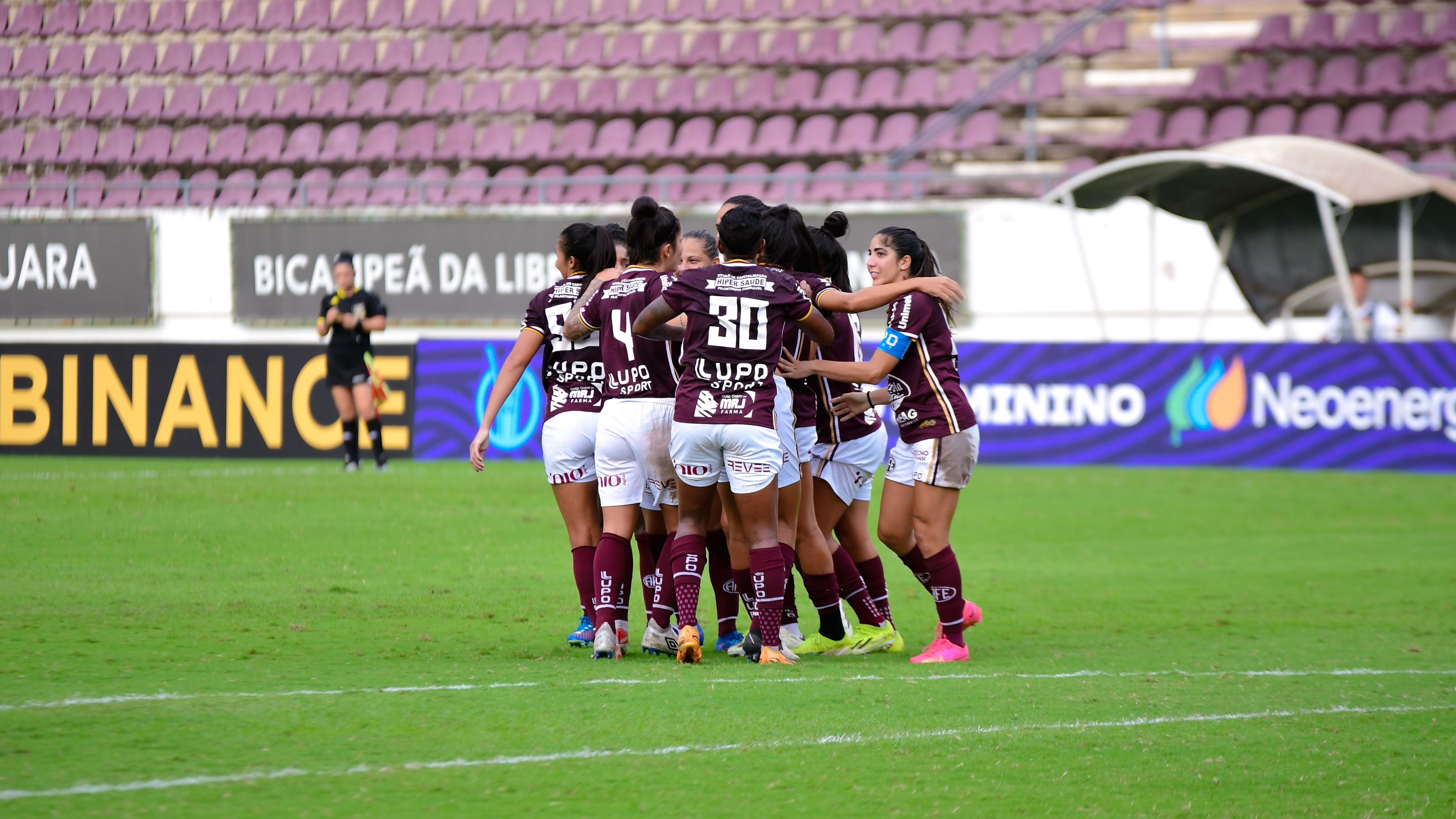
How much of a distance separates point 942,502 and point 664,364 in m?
1.39

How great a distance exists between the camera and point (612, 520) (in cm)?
656

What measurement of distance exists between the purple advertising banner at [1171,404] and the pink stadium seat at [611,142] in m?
7.76

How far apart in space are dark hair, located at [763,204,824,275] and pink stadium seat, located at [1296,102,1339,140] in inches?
678

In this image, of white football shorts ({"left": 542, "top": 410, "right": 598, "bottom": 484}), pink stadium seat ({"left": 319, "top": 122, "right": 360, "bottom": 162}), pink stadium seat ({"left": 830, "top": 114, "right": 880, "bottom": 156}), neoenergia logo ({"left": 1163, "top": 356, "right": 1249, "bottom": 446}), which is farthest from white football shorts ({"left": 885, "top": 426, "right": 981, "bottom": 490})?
pink stadium seat ({"left": 319, "top": 122, "right": 360, "bottom": 162})

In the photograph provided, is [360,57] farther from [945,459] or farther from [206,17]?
[945,459]

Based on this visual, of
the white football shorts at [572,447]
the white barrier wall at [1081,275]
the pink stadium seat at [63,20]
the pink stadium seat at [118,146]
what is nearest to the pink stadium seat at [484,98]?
the pink stadium seat at [118,146]

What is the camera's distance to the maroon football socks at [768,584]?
6.30 meters

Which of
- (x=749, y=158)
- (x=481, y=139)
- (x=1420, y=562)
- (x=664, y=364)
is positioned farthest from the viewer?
(x=481, y=139)

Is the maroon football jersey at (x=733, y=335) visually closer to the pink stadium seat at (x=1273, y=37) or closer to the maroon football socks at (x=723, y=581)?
the maroon football socks at (x=723, y=581)

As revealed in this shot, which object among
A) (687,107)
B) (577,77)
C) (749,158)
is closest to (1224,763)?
(749,158)

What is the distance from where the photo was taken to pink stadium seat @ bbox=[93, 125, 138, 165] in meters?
26.2

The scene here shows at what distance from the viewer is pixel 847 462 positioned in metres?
7.02

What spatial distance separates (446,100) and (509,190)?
3.38 metres

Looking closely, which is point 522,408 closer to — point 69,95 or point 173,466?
point 173,466
